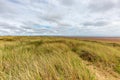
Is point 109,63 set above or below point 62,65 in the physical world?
below

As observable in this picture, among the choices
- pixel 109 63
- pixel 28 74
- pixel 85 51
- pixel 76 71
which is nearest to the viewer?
pixel 28 74

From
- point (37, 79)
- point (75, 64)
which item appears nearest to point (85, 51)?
point (75, 64)

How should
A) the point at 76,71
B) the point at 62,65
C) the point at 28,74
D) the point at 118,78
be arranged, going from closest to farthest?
Answer: the point at 28,74 < the point at 76,71 < the point at 62,65 < the point at 118,78

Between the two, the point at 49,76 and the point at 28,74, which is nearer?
the point at 28,74

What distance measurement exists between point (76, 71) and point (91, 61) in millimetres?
3827

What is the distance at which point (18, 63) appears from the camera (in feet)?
10.3

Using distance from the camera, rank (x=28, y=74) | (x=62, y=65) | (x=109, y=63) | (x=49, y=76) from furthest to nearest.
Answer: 1. (x=109, y=63)
2. (x=62, y=65)
3. (x=49, y=76)
4. (x=28, y=74)

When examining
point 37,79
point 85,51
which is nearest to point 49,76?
point 37,79

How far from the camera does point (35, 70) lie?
2.79 metres

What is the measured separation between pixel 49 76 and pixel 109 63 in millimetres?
4526

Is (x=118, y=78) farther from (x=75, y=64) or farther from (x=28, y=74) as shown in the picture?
(x=28, y=74)

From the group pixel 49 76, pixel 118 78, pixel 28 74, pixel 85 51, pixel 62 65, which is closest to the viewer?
pixel 28 74

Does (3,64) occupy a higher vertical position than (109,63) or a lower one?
higher

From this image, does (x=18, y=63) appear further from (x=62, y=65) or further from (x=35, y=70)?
(x=62, y=65)
